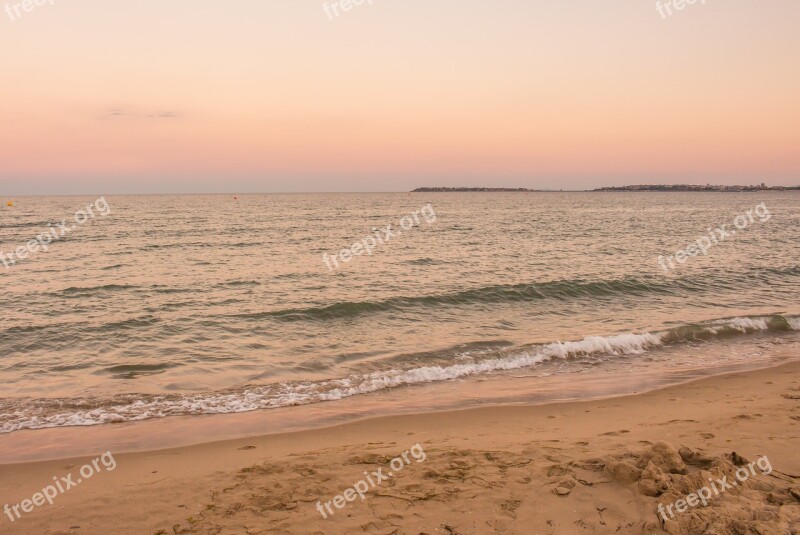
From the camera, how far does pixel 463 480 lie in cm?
555

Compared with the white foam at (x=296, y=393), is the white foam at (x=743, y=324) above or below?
above

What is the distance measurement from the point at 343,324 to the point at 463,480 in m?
9.88


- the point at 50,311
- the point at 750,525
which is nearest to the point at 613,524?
the point at 750,525

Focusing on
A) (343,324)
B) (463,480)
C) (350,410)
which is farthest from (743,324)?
(463,480)

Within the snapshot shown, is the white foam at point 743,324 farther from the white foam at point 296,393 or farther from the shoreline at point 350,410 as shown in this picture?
the white foam at point 296,393

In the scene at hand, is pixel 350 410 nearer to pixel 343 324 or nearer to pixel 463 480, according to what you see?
pixel 463 480

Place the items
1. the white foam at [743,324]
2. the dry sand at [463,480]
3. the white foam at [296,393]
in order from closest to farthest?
the dry sand at [463,480] < the white foam at [296,393] < the white foam at [743,324]

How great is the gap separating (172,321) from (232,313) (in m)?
1.75

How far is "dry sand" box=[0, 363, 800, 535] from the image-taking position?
4.73m

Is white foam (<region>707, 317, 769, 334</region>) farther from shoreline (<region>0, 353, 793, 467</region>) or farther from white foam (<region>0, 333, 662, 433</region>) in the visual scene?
white foam (<region>0, 333, 662, 433</region>)

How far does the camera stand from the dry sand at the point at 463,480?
15.5 ft

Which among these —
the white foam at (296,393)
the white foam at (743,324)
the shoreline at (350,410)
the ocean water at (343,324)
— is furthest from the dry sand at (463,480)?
the white foam at (743,324)

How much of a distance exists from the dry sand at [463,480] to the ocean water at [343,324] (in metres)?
1.93

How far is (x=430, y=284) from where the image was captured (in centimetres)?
2039
